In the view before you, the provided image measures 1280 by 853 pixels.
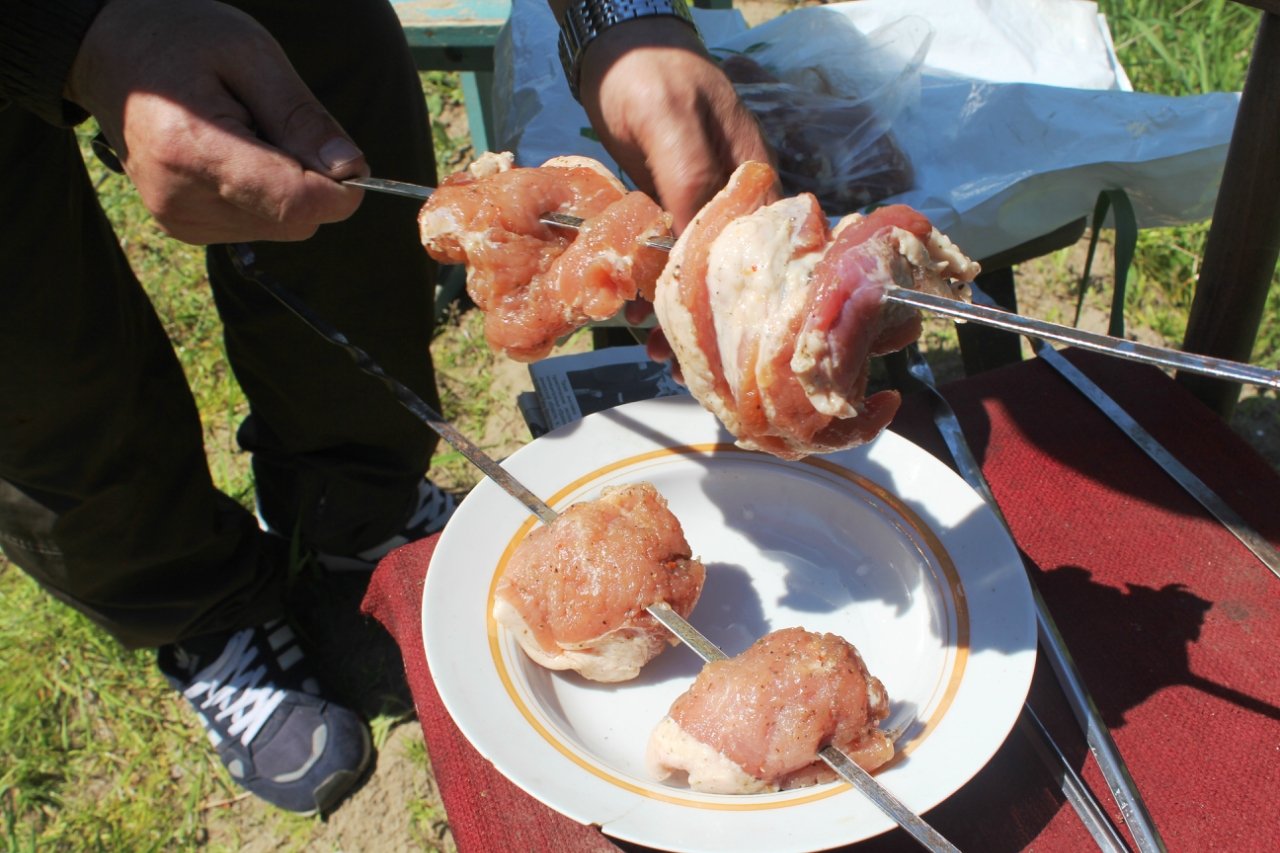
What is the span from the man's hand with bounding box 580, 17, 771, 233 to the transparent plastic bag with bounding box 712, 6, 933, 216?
71 cm

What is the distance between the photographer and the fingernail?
157 cm

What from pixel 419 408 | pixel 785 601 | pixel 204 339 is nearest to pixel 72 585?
pixel 419 408

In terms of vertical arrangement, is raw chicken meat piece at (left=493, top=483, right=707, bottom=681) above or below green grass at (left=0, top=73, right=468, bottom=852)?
above

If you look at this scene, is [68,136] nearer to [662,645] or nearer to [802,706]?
[662,645]

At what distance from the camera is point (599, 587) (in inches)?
62.9

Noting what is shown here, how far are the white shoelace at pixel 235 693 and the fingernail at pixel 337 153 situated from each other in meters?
1.78

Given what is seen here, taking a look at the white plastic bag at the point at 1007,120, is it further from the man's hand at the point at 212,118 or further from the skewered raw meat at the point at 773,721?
the skewered raw meat at the point at 773,721

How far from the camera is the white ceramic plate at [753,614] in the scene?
4.52 feet

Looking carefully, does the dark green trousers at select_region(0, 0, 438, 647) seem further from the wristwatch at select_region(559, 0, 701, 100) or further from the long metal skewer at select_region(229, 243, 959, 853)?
the wristwatch at select_region(559, 0, 701, 100)

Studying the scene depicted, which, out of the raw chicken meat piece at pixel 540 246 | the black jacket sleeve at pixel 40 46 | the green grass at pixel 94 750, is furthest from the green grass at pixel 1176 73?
the black jacket sleeve at pixel 40 46

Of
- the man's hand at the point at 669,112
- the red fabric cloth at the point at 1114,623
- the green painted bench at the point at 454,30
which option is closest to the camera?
the red fabric cloth at the point at 1114,623

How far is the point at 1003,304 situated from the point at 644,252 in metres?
1.86

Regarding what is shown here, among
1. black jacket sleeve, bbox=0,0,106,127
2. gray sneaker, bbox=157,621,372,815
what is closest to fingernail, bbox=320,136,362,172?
black jacket sleeve, bbox=0,0,106,127

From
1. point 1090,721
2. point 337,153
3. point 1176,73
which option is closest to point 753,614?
point 1090,721
